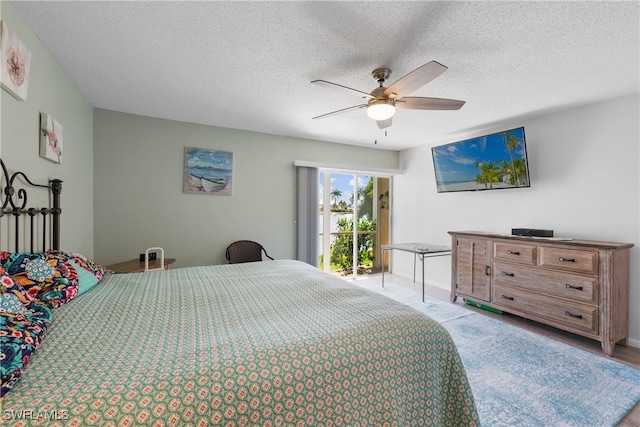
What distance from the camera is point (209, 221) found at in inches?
149

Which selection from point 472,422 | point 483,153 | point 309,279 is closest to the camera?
point 472,422

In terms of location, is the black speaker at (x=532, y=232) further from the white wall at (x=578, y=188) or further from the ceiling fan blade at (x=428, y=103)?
the ceiling fan blade at (x=428, y=103)

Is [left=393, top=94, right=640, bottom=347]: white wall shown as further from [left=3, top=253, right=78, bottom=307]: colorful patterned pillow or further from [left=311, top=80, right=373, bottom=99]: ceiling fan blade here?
[left=3, top=253, right=78, bottom=307]: colorful patterned pillow

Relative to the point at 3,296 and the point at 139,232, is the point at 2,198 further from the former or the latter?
the point at 139,232

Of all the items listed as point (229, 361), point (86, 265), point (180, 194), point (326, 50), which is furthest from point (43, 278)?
point (180, 194)

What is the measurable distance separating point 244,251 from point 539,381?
339 centimetres

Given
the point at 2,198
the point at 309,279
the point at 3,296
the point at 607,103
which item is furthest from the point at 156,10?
the point at 607,103

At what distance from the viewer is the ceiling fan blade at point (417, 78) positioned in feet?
5.67

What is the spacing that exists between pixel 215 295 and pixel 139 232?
235cm

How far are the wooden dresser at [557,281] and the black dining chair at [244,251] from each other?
2.92m

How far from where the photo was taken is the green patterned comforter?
30.8 inches
